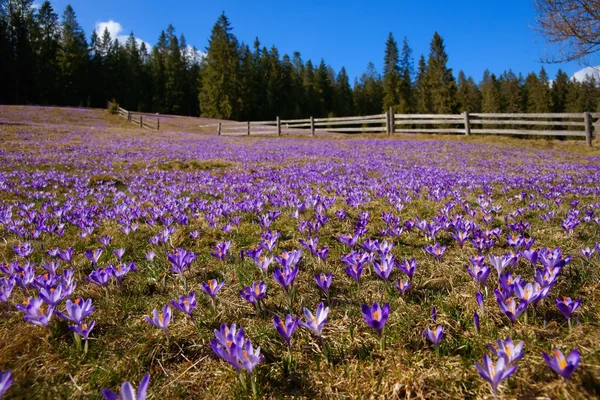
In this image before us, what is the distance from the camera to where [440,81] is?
54.0 meters

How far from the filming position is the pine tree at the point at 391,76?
66500 millimetres

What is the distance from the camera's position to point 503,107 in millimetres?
72375

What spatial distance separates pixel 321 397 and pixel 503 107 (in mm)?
86643

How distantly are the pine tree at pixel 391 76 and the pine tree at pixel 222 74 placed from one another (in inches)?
1180

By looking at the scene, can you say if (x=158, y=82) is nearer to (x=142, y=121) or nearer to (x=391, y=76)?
(x=142, y=121)

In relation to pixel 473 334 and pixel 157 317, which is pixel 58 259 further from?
pixel 473 334

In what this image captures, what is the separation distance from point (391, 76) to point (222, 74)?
33738 millimetres

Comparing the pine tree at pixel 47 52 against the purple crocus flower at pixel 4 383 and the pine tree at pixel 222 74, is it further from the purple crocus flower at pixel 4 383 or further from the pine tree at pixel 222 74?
the purple crocus flower at pixel 4 383

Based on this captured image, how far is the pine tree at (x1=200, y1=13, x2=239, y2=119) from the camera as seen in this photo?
2331 inches

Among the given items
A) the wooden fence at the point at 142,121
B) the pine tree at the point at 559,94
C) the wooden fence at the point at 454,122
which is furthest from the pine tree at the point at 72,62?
the pine tree at the point at 559,94

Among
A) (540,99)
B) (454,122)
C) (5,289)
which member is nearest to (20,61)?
(454,122)

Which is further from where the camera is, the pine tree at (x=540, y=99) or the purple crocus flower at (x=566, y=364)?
the pine tree at (x=540, y=99)

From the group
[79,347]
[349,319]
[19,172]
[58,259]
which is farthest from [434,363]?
[19,172]

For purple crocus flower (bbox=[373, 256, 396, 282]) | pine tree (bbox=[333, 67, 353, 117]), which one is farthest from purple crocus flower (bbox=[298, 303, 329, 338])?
pine tree (bbox=[333, 67, 353, 117])
